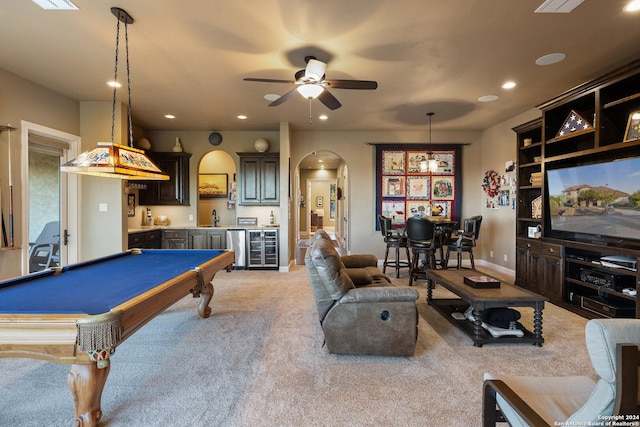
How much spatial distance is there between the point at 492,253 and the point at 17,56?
25.2 ft

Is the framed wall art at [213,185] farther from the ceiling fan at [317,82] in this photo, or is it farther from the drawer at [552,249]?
the drawer at [552,249]

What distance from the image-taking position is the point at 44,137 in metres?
4.00

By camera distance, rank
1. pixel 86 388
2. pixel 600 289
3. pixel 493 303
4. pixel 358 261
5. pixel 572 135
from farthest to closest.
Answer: pixel 358 261, pixel 572 135, pixel 600 289, pixel 493 303, pixel 86 388

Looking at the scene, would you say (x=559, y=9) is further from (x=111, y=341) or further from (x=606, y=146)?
(x=111, y=341)

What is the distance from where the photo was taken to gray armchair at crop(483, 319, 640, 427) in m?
0.86

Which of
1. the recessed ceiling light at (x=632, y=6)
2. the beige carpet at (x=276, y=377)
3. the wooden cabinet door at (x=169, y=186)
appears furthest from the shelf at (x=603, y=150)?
the wooden cabinet door at (x=169, y=186)

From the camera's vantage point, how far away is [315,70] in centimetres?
281

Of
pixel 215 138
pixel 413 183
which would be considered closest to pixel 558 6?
pixel 413 183

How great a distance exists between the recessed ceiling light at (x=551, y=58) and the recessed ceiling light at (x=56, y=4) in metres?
4.34

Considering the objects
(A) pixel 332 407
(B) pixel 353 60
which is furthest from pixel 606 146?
(A) pixel 332 407

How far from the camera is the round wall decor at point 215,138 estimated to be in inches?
244

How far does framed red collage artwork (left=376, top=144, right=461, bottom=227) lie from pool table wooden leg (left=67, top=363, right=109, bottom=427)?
542 cm

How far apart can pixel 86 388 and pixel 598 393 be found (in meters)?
2.22

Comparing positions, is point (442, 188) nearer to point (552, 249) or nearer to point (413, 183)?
point (413, 183)
